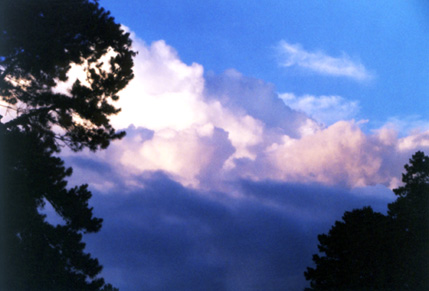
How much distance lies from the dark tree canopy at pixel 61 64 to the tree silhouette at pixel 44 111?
0.04 metres

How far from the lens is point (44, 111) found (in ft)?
49.0

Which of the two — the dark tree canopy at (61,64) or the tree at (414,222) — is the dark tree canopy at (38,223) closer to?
the dark tree canopy at (61,64)

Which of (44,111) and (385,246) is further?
(385,246)

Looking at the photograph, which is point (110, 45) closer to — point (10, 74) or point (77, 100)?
point (77, 100)

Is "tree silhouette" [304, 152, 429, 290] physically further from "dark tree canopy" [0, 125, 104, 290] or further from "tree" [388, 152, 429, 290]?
"dark tree canopy" [0, 125, 104, 290]

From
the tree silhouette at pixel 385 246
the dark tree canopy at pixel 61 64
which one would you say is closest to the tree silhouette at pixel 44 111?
the dark tree canopy at pixel 61 64

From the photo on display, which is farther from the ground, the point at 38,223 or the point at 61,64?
the point at 61,64

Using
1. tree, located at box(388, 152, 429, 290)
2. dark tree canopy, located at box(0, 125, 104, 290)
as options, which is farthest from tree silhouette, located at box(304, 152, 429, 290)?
dark tree canopy, located at box(0, 125, 104, 290)

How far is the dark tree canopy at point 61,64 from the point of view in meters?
13.5

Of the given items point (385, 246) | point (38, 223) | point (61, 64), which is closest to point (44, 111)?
point (61, 64)

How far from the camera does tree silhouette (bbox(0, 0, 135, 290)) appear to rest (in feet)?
45.0

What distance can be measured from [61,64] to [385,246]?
2732cm

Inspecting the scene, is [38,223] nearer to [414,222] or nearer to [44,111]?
[44,111]

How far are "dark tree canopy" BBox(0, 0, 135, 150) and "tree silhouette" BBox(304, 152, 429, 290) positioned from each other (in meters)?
23.7
